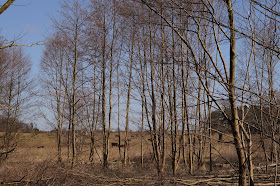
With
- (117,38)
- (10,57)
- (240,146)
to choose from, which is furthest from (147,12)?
(10,57)

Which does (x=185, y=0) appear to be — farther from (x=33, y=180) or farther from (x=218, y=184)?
A: (x=33, y=180)

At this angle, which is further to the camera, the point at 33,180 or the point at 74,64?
the point at 74,64

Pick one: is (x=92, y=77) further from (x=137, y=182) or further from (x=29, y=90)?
(x=137, y=182)

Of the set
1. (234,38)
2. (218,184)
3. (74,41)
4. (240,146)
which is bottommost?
(218,184)

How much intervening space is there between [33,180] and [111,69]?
18.7 feet

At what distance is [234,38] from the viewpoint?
323 centimetres

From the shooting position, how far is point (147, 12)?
8539 millimetres

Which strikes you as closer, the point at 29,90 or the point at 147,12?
the point at 147,12

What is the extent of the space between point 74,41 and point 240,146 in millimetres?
8622

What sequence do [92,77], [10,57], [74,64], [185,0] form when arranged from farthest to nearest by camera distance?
[10,57]
[92,77]
[74,64]
[185,0]

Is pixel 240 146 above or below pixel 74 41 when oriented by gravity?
below

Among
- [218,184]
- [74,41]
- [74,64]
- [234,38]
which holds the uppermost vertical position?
[74,41]

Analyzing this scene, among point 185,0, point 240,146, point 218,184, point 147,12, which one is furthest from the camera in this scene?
point 147,12

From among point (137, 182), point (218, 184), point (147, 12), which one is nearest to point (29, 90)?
point (147, 12)
